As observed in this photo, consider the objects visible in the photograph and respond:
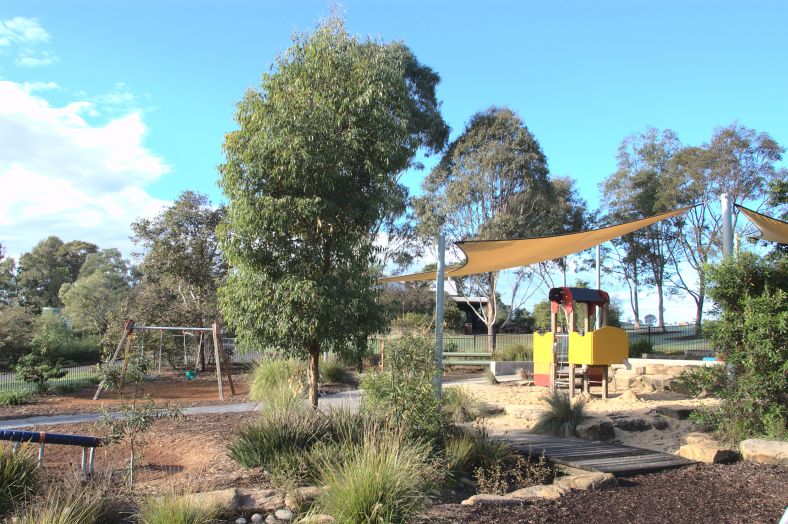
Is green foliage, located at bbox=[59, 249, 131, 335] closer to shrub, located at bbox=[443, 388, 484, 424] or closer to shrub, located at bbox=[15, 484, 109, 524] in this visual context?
shrub, located at bbox=[443, 388, 484, 424]

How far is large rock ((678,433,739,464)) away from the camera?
649cm

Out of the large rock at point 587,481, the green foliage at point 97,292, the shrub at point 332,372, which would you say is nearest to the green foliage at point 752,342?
the large rock at point 587,481

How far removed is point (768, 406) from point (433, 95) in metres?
22.9

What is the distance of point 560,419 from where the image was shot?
8.59 m

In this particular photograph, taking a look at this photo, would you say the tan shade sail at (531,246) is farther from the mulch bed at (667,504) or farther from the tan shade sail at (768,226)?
the mulch bed at (667,504)

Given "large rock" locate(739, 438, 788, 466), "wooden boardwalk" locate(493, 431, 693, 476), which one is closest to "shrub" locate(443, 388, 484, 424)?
"wooden boardwalk" locate(493, 431, 693, 476)

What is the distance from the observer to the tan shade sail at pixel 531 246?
821 cm

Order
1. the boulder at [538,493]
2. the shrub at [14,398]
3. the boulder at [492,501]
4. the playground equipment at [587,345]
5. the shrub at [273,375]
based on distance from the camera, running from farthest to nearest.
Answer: the shrub at [14,398] < the shrub at [273,375] < the playground equipment at [587,345] < the boulder at [538,493] < the boulder at [492,501]

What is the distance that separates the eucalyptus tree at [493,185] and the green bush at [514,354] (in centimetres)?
488

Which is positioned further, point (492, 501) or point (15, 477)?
point (492, 501)

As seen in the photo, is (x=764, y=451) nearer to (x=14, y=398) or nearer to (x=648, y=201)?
(x=14, y=398)

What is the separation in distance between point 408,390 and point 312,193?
2.99 metres

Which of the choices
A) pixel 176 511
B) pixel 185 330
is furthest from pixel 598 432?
pixel 185 330

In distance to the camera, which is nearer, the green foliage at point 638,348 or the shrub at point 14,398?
the shrub at point 14,398
